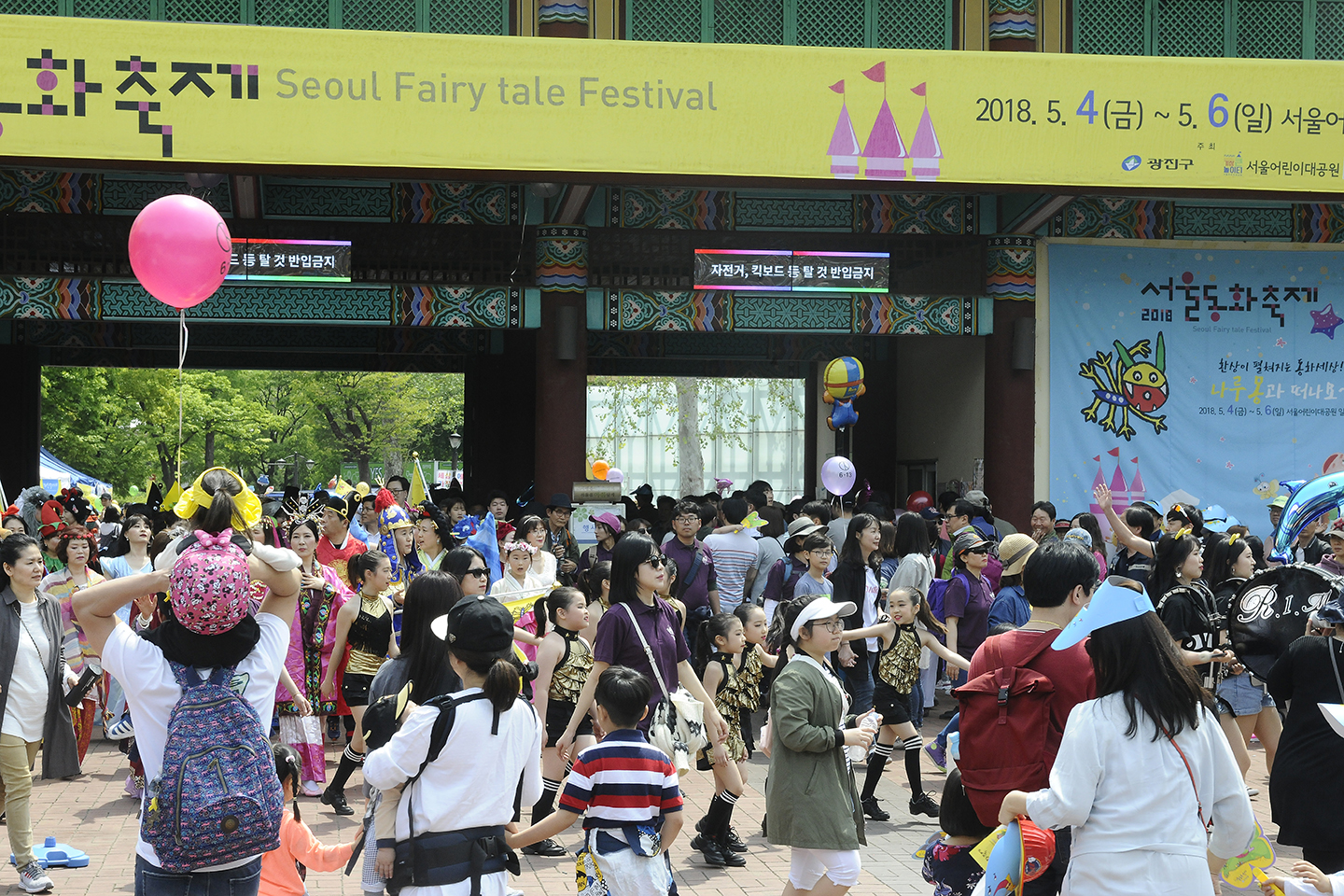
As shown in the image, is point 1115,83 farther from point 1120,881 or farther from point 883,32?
point 1120,881

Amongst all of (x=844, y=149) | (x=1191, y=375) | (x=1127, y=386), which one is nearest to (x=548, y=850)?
(x=844, y=149)

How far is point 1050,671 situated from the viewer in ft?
14.5

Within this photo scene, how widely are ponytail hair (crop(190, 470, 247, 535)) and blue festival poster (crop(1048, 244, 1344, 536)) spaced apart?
11.8 metres

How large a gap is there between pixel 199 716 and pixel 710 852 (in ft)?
13.0

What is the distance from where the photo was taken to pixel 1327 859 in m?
4.86

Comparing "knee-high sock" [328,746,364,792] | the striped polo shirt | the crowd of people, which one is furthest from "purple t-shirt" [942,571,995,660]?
the striped polo shirt

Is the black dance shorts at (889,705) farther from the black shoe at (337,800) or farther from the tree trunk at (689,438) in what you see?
the tree trunk at (689,438)

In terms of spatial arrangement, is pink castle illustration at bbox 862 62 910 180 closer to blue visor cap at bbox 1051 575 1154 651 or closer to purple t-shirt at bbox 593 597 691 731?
purple t-shirt at bbox 593 597 691 731

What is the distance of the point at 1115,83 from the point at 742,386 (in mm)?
48263

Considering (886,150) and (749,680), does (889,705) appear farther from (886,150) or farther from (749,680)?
(886,150)

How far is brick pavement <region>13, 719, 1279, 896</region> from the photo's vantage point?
6586 mm

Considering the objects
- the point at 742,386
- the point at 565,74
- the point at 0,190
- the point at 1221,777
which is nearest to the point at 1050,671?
the point at 1221,777

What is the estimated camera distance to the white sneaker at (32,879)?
20.5ft

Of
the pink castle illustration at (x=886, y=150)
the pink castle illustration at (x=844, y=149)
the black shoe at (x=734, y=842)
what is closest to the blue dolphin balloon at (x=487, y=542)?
the black shoe at (x=734, y=842)
